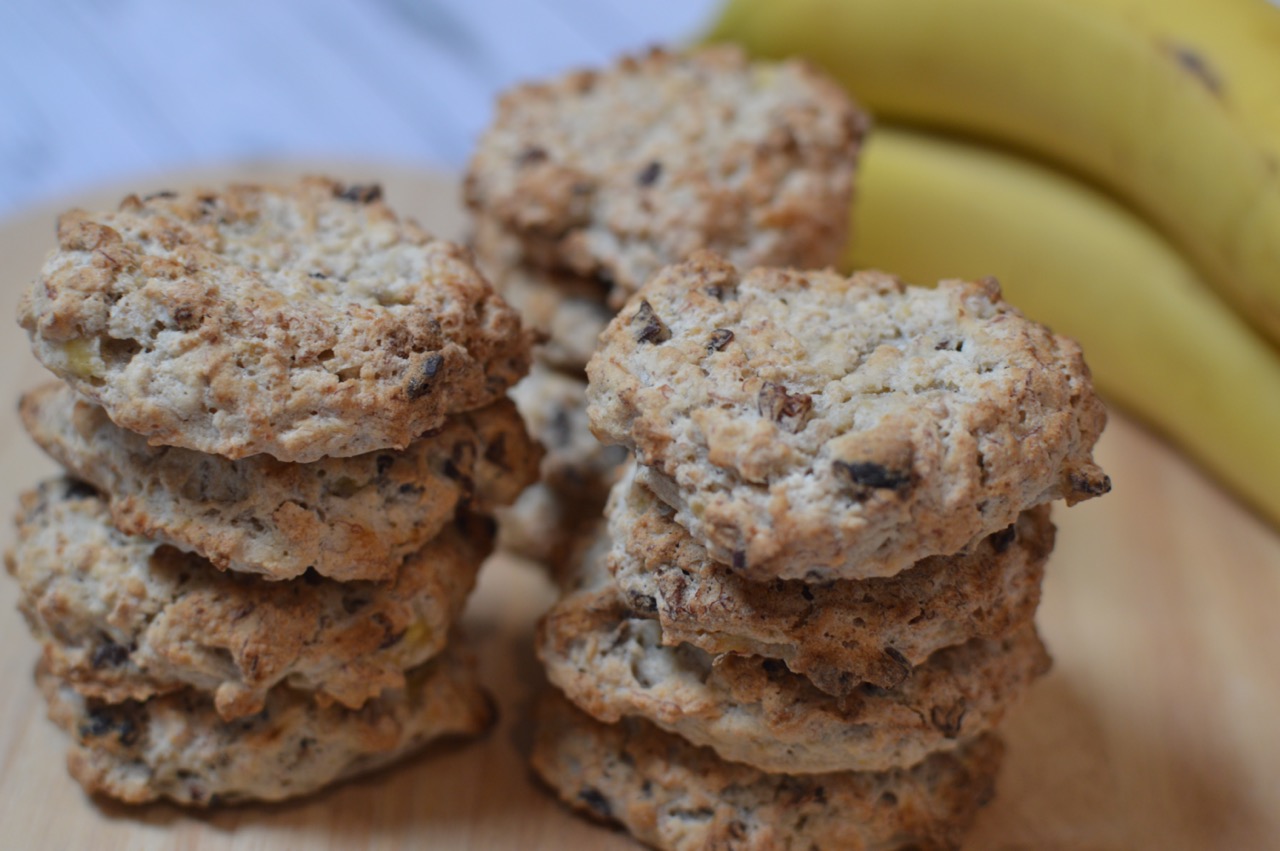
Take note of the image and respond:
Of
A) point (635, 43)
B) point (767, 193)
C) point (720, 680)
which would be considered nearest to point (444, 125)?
point (635, 43)

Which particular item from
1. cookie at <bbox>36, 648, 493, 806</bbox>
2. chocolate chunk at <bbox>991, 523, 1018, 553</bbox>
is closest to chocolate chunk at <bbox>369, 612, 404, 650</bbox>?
cookie at <bbox>36, 648, 493, 806</bbox>

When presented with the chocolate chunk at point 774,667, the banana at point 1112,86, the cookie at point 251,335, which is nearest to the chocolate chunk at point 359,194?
the cookie at point 251,335

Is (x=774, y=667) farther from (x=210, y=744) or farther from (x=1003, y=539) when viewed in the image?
(x=210, y=744)

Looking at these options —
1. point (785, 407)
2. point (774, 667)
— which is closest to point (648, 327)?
point (785, 407)

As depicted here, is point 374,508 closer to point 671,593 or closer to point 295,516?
point 295,516

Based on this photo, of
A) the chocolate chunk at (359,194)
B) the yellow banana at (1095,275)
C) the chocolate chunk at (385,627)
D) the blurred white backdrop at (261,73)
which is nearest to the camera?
the chocolate chunk at (385,627)

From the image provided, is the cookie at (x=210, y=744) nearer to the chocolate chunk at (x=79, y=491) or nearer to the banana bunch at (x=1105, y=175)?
the chocolate chunk at (x=79, y=491)

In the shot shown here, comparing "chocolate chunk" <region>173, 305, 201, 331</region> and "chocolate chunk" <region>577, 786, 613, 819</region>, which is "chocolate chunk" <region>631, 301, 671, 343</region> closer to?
"chocolate chunk" <region>173, 305, 201, 331</region>
